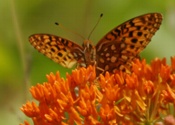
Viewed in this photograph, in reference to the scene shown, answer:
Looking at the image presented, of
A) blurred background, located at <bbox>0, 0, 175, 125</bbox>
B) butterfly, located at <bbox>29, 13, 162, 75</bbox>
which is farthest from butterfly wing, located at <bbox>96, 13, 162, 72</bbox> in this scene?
blurred background, located at <bbox>0, 0, 175, 125</bbox>

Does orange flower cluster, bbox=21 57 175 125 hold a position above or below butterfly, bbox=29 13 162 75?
below

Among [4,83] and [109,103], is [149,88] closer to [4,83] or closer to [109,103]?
[109,103]

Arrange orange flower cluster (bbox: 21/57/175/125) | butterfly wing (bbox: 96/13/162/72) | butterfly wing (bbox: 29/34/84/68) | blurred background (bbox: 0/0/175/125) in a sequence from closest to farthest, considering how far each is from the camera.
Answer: orange flower cluster (bbox: 21/57/175/125) → butterfly wing (bbox: 96/13/162/72) → butterfly wing (bbox: 29/34/84/68) → blurred background (bbox: 0/0/175/125)

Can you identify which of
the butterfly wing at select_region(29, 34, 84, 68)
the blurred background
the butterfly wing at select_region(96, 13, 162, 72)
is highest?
the blurred background

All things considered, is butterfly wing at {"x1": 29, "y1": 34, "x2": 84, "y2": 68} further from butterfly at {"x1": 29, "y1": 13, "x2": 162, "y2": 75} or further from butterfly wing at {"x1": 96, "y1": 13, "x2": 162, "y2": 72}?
butterfly wing at {"x1": 96, "y1": 13, "x2": 162, "y2": 72}

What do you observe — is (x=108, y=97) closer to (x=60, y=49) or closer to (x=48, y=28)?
(x=60, y=49)
